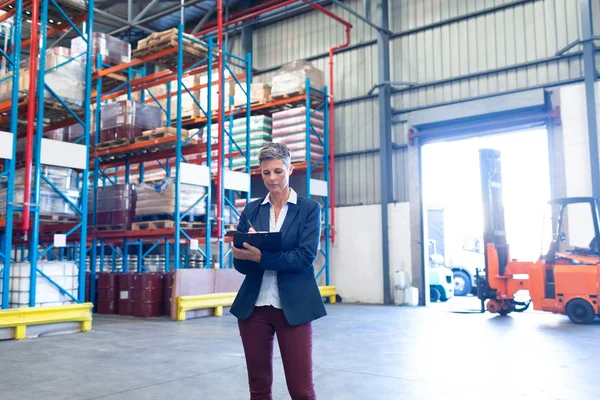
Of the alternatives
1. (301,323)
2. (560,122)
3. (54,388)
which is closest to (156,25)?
(560,122)

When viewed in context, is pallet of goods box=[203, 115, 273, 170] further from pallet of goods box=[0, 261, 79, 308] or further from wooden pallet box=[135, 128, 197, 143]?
pallet of goods box=[0, 261, 79, 308]

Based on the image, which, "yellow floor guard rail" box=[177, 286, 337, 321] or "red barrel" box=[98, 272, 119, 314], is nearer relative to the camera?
"yellow floor guard rail" box=[177, 286, 337, 321]

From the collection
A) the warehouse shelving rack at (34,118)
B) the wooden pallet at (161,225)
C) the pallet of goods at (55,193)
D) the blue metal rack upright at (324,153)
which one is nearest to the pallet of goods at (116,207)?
the wooden pallet at (161,225)

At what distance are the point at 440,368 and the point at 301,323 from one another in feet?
11.0

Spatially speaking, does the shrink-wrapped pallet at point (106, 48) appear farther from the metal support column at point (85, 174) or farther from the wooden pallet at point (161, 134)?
the metal support column at point (85, 174)

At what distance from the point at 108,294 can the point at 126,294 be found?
2.05 ft

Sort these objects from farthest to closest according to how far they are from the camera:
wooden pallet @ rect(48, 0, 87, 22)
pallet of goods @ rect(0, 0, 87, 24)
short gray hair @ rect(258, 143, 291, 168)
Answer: wooden pallet @ rect(48, 0, 87, 22), pallet of goods @ rect(0, 0, 87, 24), short gray hair @ rect(258, 143, 291, 168)

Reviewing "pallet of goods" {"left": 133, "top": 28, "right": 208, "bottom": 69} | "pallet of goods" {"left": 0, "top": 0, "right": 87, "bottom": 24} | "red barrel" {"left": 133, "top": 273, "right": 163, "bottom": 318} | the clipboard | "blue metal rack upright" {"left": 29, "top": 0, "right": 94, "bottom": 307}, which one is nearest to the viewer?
the clipboard

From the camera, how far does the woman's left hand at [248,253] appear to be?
2.44m

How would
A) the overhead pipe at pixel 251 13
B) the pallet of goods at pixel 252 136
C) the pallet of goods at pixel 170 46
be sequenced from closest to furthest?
the pallet of goods at pixel 170 46, the pallet of goods at pixel 252 136, the overhead pipe at pixel 251 13

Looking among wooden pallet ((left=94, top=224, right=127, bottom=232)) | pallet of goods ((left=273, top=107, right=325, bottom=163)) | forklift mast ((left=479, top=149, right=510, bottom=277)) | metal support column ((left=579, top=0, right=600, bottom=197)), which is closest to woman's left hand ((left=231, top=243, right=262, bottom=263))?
forklift mast ((left=479, top=149, right=510, bottom=277))

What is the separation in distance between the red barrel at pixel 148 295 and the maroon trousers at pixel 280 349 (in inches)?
335

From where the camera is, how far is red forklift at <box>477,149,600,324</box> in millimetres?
9094

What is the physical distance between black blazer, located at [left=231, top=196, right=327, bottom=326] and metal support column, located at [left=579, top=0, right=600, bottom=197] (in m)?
9.90
